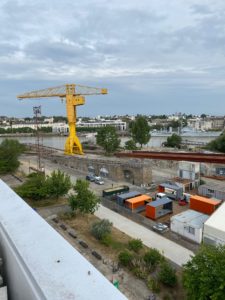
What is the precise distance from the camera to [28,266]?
1.29 meters

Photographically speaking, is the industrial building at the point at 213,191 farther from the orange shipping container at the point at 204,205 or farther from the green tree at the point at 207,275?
the green tree at the point at 207,275

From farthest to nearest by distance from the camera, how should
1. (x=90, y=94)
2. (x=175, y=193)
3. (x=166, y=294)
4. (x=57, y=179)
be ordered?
(x=90, y=94)
(x=175, y=193)
(x=57, y=179)
(x=166, y=294)

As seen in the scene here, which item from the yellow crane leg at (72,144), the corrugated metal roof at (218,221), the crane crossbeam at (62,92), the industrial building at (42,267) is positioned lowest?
the corrugated metal roof at (218,221)

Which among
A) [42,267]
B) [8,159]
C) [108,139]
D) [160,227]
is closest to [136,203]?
[160,227]

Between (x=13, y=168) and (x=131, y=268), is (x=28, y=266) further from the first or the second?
(x=13, y=168)

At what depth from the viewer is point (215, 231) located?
7969 mm

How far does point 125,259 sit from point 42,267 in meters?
6.43

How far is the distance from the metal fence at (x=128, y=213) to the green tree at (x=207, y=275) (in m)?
4.61

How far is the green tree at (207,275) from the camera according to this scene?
15.6 ft

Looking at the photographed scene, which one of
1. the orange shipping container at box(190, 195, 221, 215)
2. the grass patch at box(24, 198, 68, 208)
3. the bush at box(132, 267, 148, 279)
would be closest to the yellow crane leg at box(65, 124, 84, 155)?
the grass patch at box(24, 198, 68, 208)

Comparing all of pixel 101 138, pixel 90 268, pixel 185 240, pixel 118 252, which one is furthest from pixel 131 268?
pixel 101 138

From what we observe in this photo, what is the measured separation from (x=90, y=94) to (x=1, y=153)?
427 inches

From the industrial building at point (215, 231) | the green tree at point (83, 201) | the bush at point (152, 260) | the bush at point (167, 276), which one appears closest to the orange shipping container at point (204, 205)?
the industrial building at point (215, 231)

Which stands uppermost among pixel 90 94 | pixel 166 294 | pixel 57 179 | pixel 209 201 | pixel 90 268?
pixel 90 94
